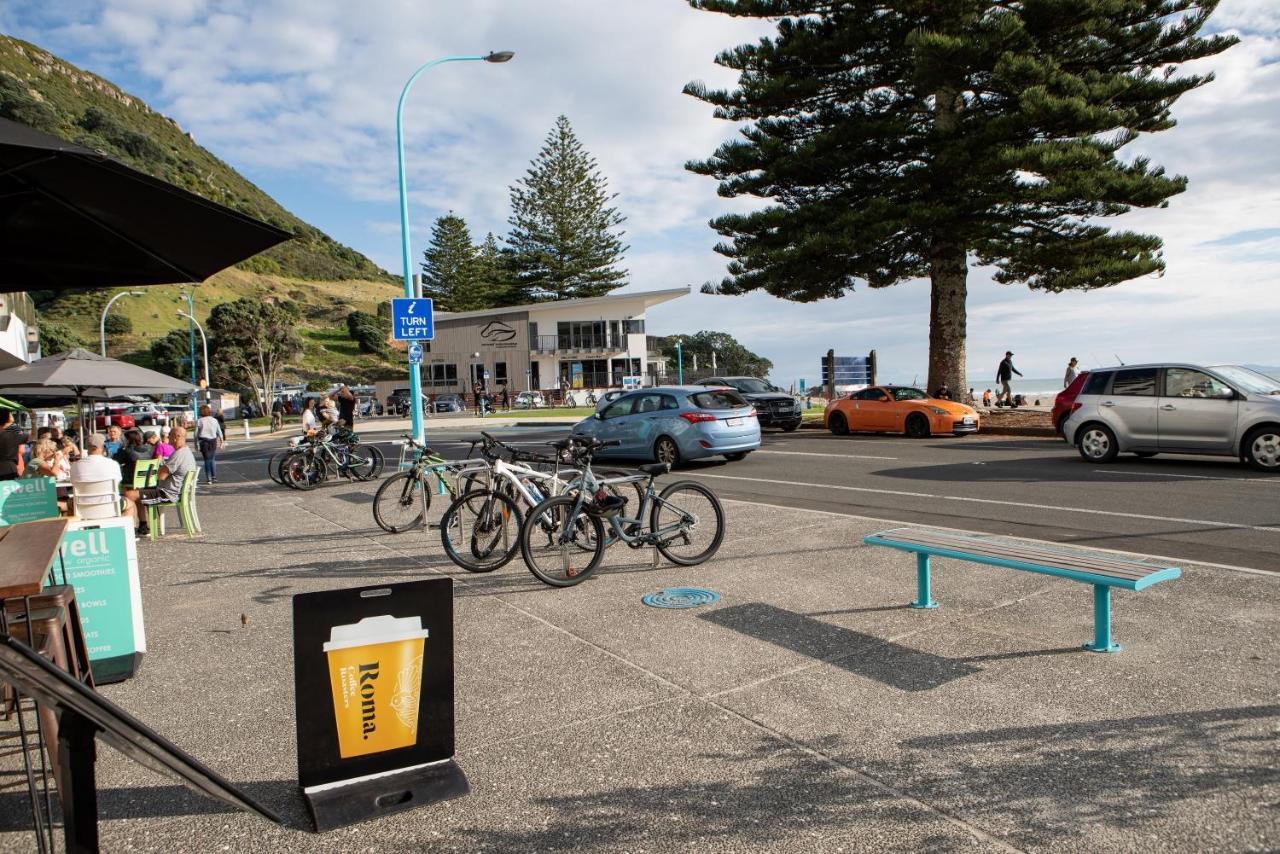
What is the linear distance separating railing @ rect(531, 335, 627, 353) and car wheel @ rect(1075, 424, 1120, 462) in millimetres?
50585

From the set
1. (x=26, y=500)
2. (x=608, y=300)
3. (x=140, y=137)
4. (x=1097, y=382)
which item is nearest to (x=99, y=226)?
(x=26, y=500)

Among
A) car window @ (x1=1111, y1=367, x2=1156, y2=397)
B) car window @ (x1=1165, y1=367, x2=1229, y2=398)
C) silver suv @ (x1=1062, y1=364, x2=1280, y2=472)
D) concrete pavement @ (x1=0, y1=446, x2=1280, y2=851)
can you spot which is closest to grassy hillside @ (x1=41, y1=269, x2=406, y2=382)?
silver suv @ (x1=1062, y1=364, x2=1280, y2=472)

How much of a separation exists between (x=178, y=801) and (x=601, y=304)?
60618mm

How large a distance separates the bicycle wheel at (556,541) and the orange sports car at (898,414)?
50.9 ft

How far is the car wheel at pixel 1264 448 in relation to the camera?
12.2 m

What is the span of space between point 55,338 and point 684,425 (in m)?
66.6

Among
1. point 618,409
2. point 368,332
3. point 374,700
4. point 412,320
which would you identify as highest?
point 368,332

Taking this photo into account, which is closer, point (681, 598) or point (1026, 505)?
point (681, 598)

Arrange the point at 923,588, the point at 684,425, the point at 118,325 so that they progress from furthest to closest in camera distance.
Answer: the point at 118,325 → the point at 684,425 → the point at 923,588

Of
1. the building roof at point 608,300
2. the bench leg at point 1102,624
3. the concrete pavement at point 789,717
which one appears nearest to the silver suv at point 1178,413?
the concrete pavement at point 789,717

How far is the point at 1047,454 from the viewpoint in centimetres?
1596

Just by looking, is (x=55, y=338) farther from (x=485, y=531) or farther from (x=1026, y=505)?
(x=1026, y=505)

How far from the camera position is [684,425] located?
15625 mm

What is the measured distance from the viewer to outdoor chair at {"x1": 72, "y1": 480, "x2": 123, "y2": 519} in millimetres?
7914
